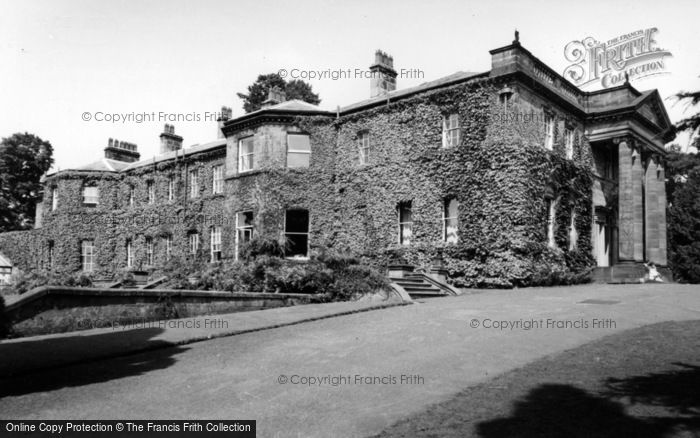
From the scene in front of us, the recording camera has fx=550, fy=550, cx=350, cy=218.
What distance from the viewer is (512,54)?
→ 68.3 ft

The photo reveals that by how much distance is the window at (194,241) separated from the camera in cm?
3127

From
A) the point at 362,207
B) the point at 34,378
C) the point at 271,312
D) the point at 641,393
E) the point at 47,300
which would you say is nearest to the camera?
the point at 641,393

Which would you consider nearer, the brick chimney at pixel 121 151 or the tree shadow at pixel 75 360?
the tree shadow at pixel 75 360

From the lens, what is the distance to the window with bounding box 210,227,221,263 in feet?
97.2

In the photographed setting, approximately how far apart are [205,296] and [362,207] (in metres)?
11.6

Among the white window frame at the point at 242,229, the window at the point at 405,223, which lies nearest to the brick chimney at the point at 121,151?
the white window frame at the point at 242,229

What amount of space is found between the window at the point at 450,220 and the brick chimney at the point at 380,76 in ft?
26.0

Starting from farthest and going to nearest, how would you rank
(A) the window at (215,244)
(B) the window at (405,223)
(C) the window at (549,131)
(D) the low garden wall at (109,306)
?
(A) the window at (215,244), (B) the window at (405,223), (C) the window at (549,131), (D) the low garden wall at (109,306)

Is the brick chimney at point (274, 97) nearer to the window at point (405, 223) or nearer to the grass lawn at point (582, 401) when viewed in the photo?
the window at point (405, 223)

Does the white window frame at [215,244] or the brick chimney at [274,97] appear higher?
the brick chimney at [274,97]

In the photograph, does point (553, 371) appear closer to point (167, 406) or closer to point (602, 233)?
point (167, 406)

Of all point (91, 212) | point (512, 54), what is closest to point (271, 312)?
point (512, 54)

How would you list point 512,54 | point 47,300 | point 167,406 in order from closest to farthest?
point 167,406, point 47,300, point 512,54

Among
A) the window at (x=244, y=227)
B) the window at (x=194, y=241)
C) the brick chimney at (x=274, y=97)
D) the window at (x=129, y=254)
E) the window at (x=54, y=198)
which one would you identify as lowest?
the window at (x=129, y=254)
